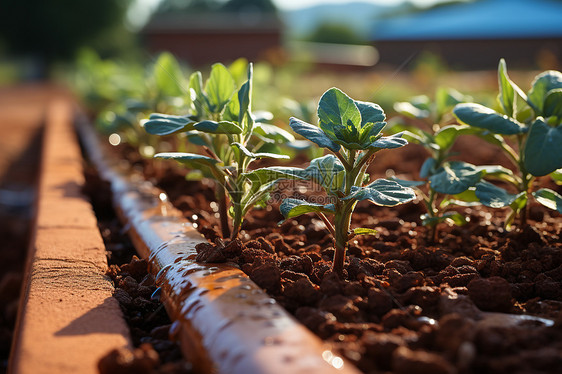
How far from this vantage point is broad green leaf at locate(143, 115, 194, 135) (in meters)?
1.62

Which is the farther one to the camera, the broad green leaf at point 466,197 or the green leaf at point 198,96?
the broad green leaf at point 466,197

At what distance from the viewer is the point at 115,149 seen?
420 cm

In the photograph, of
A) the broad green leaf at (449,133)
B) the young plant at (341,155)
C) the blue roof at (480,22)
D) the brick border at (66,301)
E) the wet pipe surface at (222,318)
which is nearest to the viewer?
the wet pipe surface at (222,318)

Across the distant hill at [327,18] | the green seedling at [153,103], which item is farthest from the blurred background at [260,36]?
the distant hill at [327,18]

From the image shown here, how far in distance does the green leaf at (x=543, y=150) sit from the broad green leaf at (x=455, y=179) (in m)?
0.20

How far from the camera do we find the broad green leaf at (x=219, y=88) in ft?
6.41

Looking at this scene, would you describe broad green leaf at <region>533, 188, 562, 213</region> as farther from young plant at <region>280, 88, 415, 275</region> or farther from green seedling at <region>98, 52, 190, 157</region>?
green seedling at <region>98, 52, 190, 157</region>

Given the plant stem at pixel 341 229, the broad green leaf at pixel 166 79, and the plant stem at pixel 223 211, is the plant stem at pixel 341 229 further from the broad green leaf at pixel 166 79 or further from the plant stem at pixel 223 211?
the broad green leaf at pixel 166 79

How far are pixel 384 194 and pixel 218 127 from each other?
55cm

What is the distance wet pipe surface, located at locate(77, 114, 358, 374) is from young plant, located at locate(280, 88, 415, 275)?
27 cm

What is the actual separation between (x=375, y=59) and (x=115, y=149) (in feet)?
77.8

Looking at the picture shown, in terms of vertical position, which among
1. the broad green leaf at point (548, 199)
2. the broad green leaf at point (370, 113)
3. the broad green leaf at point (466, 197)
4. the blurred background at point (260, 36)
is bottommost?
the broad green leaf at point (466, 197)

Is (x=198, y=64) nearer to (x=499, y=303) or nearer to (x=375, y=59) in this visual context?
(x=375, y=59)

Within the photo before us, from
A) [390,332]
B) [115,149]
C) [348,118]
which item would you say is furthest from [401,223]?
[115,149]
